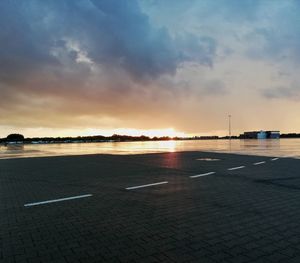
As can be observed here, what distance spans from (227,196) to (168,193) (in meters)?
1.77

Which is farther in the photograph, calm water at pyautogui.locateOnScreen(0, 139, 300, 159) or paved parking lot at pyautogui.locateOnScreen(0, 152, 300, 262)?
calm water at pyautogui.locateOnScreen(0, 139, 300, 159)

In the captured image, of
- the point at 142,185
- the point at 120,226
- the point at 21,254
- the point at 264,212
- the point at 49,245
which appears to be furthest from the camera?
the point at 142,185

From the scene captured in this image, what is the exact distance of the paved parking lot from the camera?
162 inches

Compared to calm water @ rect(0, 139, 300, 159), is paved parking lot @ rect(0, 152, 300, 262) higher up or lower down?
lower down

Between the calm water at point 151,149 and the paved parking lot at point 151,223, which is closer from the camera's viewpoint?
the paved parking lot at point 151,223

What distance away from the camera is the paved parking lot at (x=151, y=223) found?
4.12 m

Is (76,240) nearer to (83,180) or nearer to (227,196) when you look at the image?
(227,196)

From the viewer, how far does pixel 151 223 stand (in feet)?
18.2

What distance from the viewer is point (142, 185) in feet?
32.9

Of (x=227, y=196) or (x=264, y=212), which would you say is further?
(x=227, y=196)

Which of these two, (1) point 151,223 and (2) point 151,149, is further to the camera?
(2) point 151,149

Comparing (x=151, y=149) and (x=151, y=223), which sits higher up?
(x=151, y=149)

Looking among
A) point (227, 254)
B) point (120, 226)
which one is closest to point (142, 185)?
point (120, 226)

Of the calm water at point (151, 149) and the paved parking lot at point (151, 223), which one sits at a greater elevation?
the calm water at point (151, 149)
